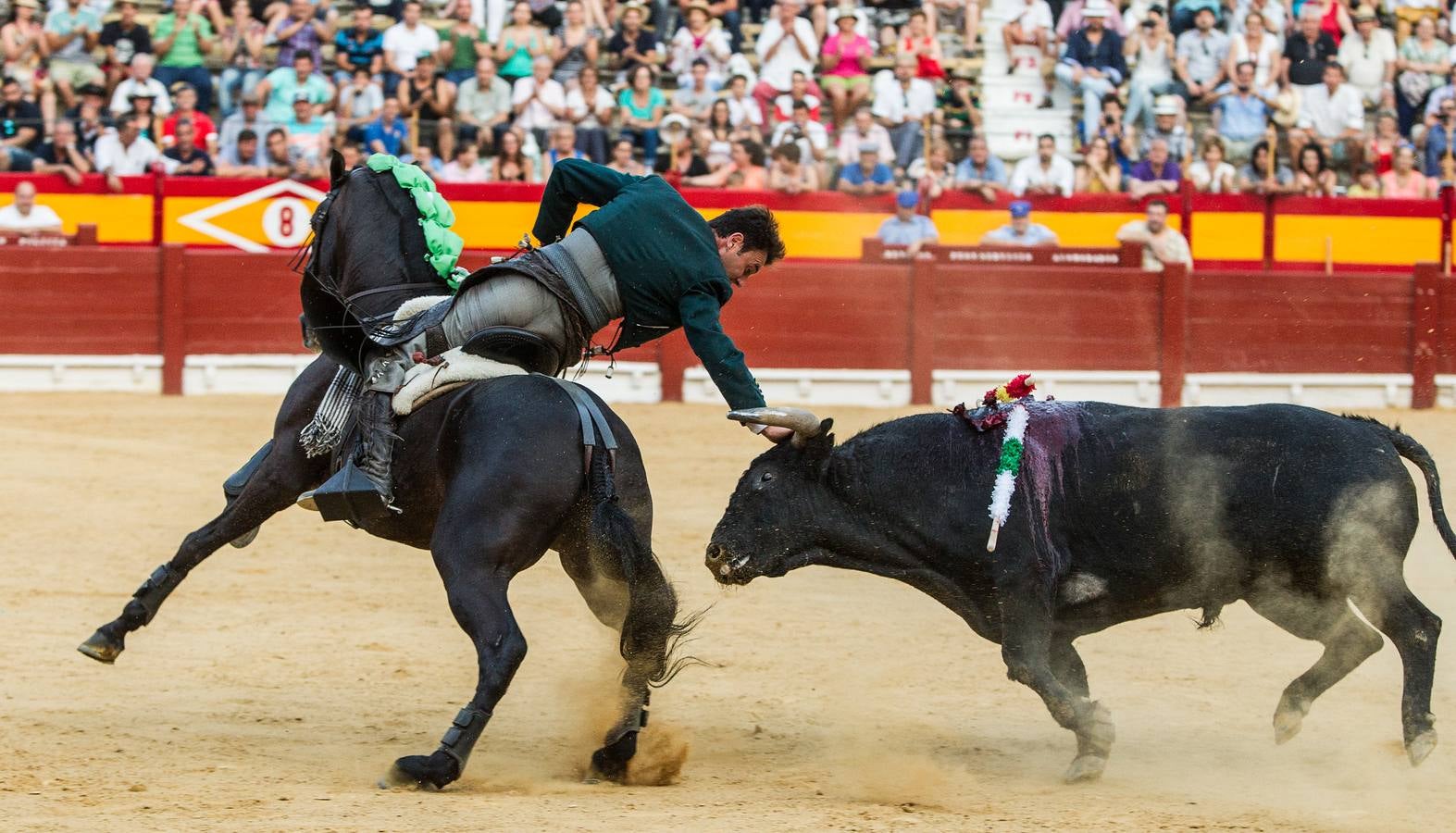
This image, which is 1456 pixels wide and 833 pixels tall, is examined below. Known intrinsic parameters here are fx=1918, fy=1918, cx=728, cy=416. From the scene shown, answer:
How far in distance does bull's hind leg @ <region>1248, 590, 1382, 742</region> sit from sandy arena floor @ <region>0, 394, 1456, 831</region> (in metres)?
0.15

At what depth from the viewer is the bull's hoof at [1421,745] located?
16.1 feet

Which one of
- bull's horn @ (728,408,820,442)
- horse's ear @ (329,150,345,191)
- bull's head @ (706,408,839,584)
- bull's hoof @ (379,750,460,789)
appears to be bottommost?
bull's hoof @ (379,750,460,789)

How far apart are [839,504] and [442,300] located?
1.23 metres

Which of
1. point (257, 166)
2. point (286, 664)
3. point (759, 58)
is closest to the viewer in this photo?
point (286, 664)

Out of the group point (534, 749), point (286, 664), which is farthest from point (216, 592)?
point (534, 749)

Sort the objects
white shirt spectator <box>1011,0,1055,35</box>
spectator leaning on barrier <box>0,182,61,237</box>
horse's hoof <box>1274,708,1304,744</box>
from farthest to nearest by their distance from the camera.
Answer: white shirt spectator <box>1011,0,1055,35</box>, spectator leaning on barrier <box>0,182,61,237</box>, horse's hoof <box>1274,708,1304,744</box>

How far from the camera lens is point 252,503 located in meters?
5.36

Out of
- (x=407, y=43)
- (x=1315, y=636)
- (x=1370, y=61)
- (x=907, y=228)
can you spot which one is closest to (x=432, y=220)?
(x=1315, y=636)

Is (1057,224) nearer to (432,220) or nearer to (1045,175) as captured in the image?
(1045,175)

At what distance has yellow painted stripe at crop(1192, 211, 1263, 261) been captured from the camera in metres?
14.9

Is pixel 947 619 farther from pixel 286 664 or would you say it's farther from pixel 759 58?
pixel 759 58

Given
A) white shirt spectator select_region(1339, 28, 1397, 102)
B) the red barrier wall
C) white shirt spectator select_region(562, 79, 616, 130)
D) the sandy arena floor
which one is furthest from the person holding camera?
the sandy arena floor

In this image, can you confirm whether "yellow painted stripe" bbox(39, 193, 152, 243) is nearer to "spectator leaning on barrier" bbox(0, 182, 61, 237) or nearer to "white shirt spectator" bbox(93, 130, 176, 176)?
"white shirt spectator" bbox(93, 130, 176, 176)

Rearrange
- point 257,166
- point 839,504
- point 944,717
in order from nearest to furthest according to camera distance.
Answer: point 839,504, point 944,717, point 257,166
